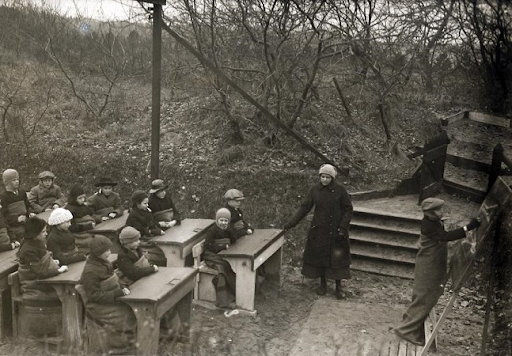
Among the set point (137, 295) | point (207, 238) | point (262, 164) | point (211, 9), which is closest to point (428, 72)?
point (262, 164)

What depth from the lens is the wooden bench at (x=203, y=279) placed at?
23.7ft

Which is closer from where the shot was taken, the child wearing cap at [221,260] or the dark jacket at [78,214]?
the child wearing cap at [221,260]

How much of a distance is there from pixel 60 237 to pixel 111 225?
173 cm

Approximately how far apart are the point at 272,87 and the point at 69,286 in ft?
25.6

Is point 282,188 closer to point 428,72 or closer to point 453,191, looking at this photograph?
point 453,191

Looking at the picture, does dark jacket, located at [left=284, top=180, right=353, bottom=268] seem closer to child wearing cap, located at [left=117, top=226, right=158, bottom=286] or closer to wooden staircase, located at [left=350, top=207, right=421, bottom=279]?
wooden staircase, located at [left=350, top=207, right=421, bottom=279]

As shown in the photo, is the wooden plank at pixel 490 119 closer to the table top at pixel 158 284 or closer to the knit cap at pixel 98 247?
the table top at pixel 158 284

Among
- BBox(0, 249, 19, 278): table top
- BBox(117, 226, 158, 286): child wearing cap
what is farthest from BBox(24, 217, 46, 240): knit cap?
BBox(117, 226, 158, 286): child wearing cap

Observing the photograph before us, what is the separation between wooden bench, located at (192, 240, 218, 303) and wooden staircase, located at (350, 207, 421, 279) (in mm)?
2812

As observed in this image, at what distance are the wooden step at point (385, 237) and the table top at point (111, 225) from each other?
3983mm

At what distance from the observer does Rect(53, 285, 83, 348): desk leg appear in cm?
578

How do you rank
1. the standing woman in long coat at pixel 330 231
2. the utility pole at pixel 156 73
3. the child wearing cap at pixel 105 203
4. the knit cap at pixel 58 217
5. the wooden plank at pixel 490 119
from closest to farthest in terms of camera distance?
the knit cap at pixel 58 217 → the standing woman in long coat at pixel 330 231 → the utility pole at pixel 156 73 → the child wearing cap at pixel 105 203 → the wooden plank at pixel 490 119

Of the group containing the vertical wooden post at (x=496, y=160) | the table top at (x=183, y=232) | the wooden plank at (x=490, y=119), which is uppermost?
the wooden plank at (x=490, y=119)

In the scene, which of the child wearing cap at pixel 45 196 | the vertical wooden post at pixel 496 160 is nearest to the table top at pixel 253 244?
the child wearing cap at pixel 45 196
